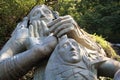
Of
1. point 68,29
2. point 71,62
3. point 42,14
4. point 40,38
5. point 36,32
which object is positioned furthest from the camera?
point 42,14

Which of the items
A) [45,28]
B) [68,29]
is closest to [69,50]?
[68,29]

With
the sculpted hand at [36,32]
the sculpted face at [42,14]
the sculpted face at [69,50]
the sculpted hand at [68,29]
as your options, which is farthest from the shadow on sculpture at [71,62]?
the sculpted face at [42,14]

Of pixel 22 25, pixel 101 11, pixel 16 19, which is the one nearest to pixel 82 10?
pixel 101 11

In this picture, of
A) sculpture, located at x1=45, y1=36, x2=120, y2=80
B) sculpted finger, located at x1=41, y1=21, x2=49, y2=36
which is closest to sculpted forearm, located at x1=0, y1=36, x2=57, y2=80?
sculpture, located at x1=45, y1=36, x2=120, y2=80

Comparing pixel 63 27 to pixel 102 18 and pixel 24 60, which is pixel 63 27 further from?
pixel 102 18

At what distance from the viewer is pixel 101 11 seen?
19.7 meters

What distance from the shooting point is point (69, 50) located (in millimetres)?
3400

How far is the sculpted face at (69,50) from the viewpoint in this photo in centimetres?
335

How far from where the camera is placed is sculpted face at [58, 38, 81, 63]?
335 cm

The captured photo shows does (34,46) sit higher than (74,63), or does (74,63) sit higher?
(34,46)

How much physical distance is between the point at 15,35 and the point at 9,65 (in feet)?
1.69

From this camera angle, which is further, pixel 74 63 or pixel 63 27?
pixel 63 27

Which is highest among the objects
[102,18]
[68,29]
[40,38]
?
[68,29]

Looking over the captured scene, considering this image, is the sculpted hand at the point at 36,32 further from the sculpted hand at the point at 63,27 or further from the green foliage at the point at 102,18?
the green foliage at the point at 102,18
